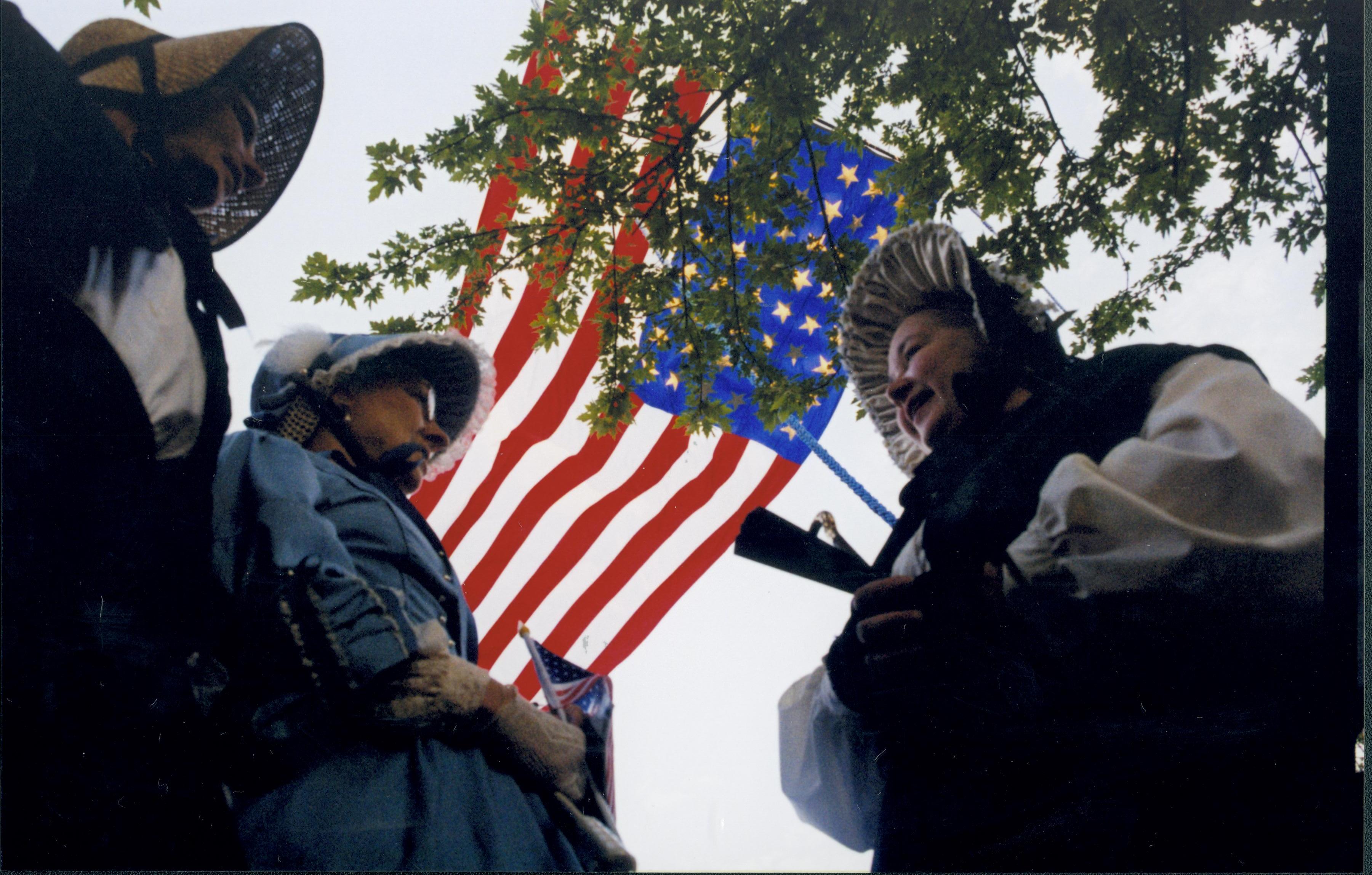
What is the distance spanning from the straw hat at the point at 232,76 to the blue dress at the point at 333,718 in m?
0.97

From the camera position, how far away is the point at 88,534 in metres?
2.04

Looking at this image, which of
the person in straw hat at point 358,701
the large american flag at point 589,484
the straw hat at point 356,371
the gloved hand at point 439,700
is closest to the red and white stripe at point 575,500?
the large american flag at point 589,484

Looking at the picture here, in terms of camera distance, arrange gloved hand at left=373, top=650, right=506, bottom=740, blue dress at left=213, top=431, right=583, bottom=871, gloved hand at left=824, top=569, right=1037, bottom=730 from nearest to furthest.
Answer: blue dress at left=213, top=431, right=583, bottom=871 < gloved hand at left=373, top=650, right=506, bottom=740 < gloved hand at left=824, top=569, right=1037, bottom=730

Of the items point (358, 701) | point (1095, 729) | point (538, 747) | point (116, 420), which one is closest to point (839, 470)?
point (1095, 729)

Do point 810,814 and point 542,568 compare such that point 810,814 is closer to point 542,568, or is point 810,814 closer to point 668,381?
point 542,568

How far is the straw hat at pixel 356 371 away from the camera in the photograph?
91.6 inches

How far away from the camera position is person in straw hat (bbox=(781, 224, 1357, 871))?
1.95 meters

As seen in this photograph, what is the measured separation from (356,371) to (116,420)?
0.62 meters

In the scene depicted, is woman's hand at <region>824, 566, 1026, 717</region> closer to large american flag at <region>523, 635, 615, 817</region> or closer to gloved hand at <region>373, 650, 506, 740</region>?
large american flag at <region>523, 635, 615, 817</region>

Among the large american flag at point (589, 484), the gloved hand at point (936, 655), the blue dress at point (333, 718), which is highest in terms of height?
the large american flag at point (589, 484)

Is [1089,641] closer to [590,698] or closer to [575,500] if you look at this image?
[590,698]

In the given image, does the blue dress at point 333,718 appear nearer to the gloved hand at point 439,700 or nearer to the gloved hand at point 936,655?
the gloved hand at point 439,700

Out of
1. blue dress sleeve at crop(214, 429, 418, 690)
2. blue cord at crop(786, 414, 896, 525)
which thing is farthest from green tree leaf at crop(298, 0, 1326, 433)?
blue dress sleeve at crop(214, 429, 418, 690)

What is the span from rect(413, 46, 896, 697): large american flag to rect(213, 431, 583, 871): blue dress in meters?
0.56
